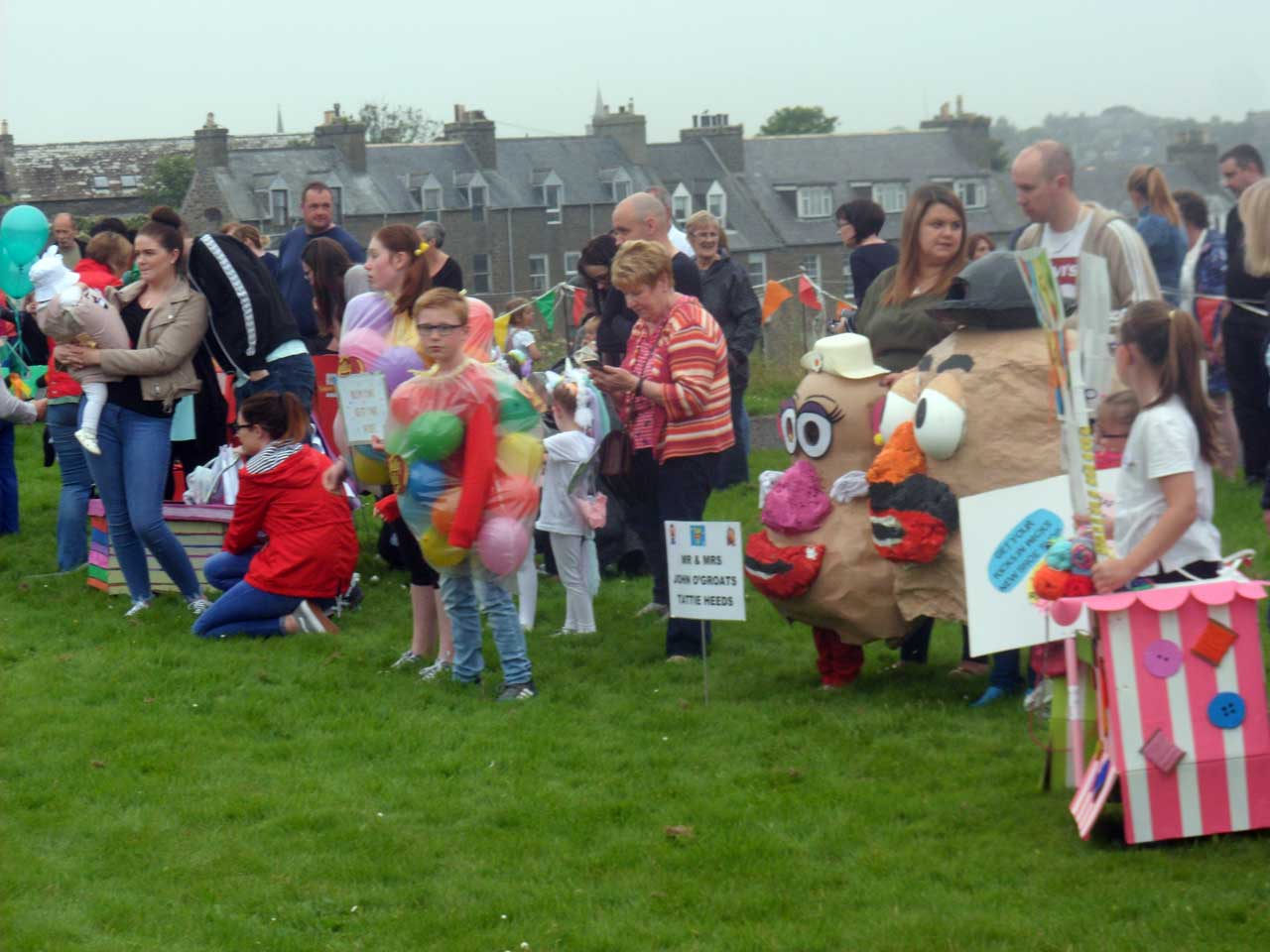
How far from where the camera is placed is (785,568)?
7.22 m

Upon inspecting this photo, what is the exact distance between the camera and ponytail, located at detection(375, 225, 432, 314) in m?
8.37

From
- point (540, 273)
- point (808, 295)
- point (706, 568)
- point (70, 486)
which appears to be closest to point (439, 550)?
point (706, 568)

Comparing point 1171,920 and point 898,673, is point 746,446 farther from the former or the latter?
point 1171,920

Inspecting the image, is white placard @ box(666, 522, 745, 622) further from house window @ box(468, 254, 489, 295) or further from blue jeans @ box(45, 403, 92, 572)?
house window @ box(468, 254, 489, 295)

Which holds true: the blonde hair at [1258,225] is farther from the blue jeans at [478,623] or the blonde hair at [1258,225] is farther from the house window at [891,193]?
the house window at [891,193]

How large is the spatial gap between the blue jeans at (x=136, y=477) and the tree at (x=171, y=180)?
5517 cm

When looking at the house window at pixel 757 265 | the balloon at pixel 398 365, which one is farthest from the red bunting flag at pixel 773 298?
the house window at pixel 757 265

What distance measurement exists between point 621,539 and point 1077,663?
5293mm

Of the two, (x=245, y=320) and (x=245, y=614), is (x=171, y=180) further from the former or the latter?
(x=245, y=614)

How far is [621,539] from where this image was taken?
10961 mm

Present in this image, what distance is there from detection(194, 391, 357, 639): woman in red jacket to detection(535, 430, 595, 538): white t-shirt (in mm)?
1129

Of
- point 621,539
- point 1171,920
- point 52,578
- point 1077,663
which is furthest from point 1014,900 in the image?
point 52,578

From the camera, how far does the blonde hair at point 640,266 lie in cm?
798

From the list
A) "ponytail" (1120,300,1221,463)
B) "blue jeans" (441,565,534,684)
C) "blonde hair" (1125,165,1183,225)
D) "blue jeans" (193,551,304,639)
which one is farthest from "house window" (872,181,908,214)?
"ponytail" (1120,300,1221,463)
